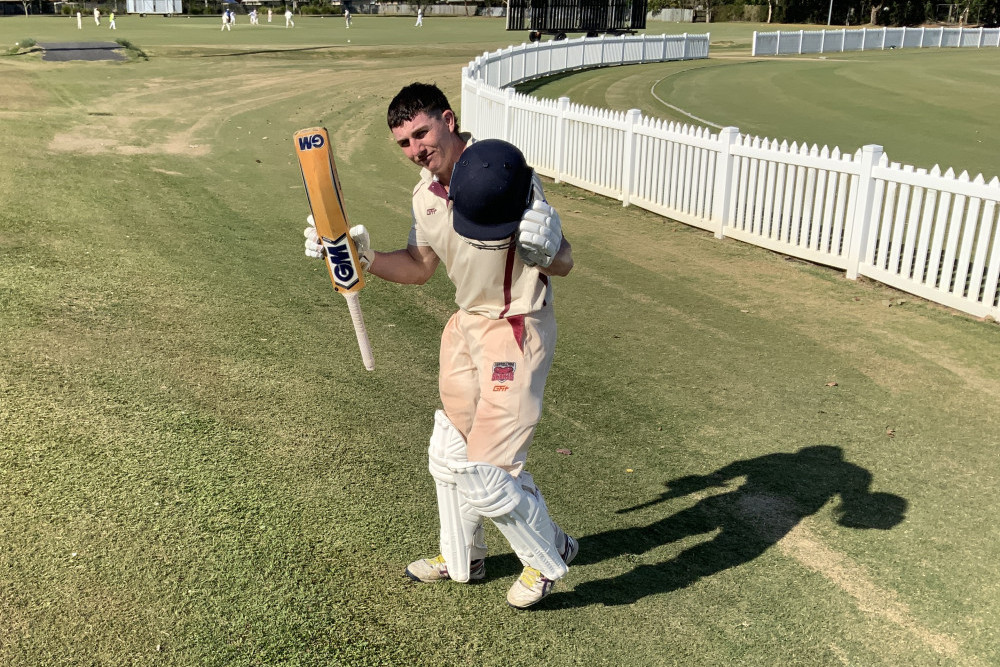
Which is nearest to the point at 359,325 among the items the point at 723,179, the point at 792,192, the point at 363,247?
the point at 363,247

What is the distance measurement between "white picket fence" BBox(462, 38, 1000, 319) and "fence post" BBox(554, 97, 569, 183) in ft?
0.07

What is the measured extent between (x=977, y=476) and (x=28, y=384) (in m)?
5.85

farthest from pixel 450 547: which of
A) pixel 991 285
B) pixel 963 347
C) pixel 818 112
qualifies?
pixel 818 112

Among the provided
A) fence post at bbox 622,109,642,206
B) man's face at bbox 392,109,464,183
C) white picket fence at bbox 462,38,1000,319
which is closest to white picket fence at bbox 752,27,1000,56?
white picket fence at bbox 462,38,1000,319

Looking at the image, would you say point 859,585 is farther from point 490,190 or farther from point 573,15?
point 573,15

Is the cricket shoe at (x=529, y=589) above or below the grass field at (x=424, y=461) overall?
above

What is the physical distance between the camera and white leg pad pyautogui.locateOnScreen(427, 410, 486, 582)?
3696 millimetres

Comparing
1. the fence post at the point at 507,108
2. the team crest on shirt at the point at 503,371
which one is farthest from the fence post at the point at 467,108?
the team crest on shirt at the point at 503,371

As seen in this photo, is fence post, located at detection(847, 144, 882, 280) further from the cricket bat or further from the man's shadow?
the cricket bat

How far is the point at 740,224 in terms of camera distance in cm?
1071

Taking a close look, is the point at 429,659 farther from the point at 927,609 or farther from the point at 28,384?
the point at 28,384

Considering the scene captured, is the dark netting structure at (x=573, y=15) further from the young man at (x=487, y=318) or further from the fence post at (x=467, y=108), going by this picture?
the young man at (x=487, y=318)

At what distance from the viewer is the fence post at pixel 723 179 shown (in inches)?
420

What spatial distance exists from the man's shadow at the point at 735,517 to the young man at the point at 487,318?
0.58 m
